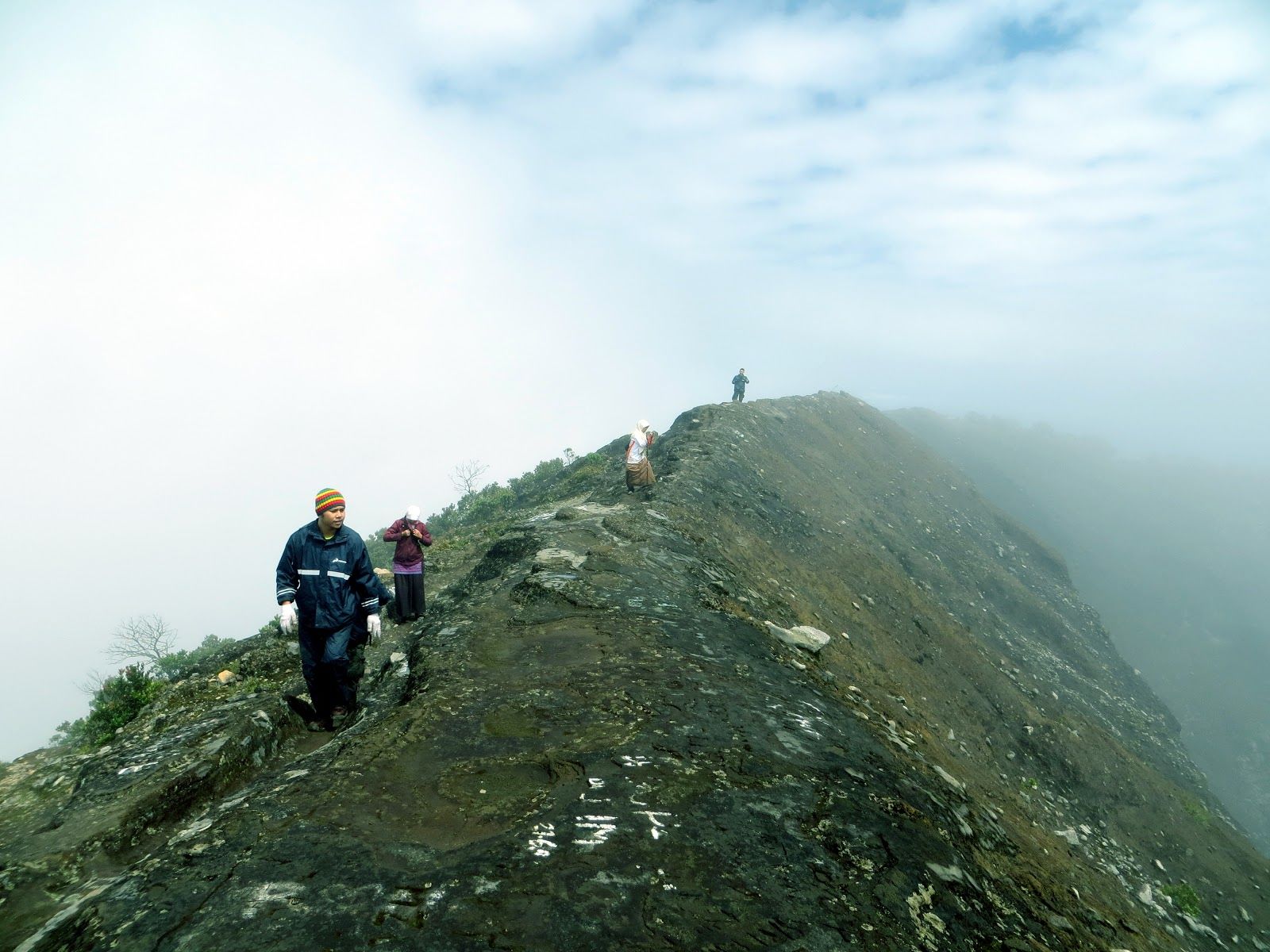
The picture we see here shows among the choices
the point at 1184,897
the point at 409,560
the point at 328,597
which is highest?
the point at 328,597

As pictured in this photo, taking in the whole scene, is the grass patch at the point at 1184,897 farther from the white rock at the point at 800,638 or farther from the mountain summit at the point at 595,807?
the white rock at the point at 800,638

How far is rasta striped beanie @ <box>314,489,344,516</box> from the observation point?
6270 millimetres

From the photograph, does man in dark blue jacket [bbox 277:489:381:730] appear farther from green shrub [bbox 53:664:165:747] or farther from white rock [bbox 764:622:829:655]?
white rock [bbox 764:622:829:655]

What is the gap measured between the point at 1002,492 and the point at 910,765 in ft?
238

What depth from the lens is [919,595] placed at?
69.8ft

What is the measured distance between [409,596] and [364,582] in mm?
4369

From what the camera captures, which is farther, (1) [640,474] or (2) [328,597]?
(1) [640,474]

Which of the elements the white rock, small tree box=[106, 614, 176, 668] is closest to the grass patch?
the white rock

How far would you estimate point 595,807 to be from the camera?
14.2 feet

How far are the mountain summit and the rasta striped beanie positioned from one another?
2016mm

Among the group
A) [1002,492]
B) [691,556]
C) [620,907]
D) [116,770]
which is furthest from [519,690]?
[1002,492]

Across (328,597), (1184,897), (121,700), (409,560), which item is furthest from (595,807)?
(1184,897)

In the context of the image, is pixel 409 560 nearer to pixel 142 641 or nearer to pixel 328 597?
pixel 328 597

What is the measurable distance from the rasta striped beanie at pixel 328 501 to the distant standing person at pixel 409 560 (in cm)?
395
